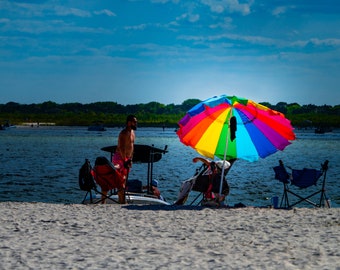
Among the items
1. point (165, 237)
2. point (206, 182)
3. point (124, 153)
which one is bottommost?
point (165, 237)

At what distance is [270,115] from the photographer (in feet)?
44.8

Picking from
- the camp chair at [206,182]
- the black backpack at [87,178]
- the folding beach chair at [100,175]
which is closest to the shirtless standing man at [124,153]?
the folding beach chair at [100,175]

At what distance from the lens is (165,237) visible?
9.59m

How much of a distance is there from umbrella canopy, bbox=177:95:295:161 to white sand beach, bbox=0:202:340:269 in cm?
135

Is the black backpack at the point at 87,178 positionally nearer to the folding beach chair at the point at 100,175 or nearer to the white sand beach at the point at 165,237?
the folding beach chair at the point at 100,175

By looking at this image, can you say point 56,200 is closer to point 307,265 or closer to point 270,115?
point 270,115

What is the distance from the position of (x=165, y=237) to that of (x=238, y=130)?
182 inches

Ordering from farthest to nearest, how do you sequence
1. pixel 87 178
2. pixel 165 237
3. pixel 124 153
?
pixel 124 153
pixel 87 178
pixel 165 237

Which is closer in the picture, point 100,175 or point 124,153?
point 100,175

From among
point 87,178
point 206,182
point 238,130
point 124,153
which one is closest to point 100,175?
point 87,178

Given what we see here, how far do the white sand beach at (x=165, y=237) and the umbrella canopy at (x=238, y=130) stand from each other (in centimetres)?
135

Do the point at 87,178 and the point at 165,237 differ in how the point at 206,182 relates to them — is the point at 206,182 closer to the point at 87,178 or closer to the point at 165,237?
the point at 87,178

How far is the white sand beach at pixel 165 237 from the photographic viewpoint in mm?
7949

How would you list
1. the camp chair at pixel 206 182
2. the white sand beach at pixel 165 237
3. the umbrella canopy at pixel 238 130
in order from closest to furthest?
the white sand beach at pixel 165 237 → the umbrella canopy at pixel 238 130 → the camp chair at pixel 206 182
